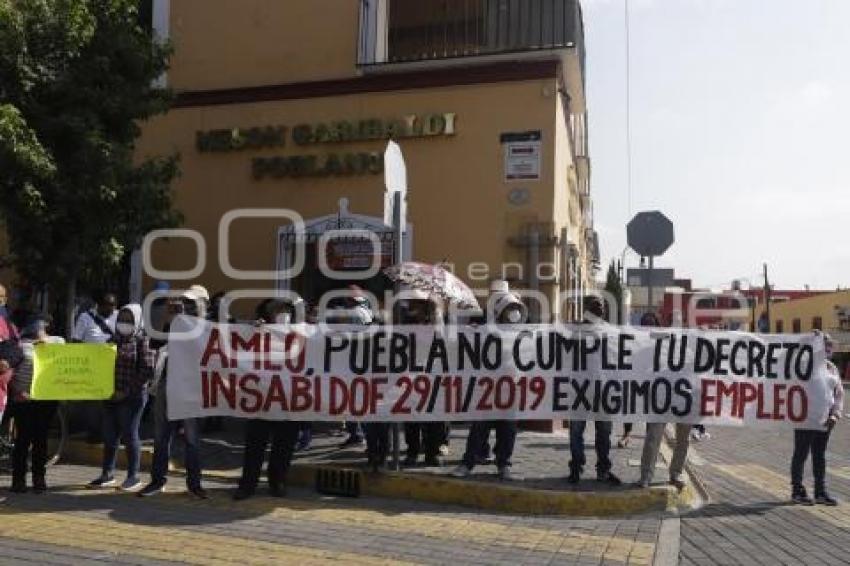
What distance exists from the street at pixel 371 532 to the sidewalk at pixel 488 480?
0.59 ft

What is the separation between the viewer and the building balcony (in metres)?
12.7

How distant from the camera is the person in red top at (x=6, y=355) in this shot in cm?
734

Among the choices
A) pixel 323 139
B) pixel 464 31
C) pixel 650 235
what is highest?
pixel 464 31

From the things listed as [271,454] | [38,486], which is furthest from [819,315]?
[38,486]

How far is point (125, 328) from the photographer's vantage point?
7.74 meters

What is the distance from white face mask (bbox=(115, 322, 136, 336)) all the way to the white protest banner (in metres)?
0.38

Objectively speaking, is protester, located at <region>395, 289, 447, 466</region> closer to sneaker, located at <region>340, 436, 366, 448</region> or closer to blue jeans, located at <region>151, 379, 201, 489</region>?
sneaker, located at <region>340, 436, 366, 448</region>

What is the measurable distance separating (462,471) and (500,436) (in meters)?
0.53

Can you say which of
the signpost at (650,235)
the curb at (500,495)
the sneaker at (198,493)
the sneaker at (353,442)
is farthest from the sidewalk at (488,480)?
the signpost at (650,235)

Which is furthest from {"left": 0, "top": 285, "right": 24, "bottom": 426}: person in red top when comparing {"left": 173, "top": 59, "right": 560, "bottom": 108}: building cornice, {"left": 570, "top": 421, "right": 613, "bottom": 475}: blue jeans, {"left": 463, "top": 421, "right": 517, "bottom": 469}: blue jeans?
{"left": 173, "top": 59, "right": 560, "bottom": 108}: building cornice

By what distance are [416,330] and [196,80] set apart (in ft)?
28.7

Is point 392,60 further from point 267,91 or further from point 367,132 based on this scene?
point 267,91

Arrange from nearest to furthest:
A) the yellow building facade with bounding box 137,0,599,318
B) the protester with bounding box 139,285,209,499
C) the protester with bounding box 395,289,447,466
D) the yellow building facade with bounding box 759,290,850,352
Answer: the protester with bounding box 139,285,209,499 → the protester with bounding box 395,289,447,466 → the yellow building facade with bounding box 137,0,599,318 → the yellow building facade with bounding box 759,290,850,352

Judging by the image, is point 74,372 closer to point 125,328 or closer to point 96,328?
point 125,328
